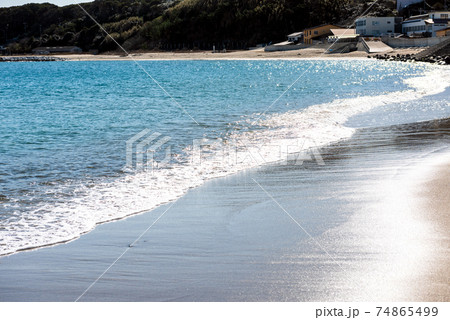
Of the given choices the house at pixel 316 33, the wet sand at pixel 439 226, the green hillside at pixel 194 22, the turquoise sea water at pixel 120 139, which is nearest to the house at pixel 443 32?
the house at pixel 316 33

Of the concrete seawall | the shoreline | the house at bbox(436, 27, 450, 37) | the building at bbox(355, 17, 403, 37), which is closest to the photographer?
the concrete seawall

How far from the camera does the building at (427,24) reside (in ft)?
262

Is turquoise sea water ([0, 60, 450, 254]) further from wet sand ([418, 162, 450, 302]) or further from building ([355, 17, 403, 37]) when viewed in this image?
building ([355, 17, 403, 37])

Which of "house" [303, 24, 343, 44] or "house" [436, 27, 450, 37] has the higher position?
"house" [303, 24, 343, 44]

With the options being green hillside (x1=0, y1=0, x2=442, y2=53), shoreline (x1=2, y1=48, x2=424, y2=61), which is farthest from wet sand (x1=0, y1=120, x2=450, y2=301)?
green hillside (x1=0, y1=0, x2=442, y2=53)

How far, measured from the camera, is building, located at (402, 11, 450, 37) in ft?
262

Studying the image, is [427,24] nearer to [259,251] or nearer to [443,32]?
[443,32]

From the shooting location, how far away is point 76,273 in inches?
196

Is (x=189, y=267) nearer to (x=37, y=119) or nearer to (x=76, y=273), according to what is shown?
(x=76, y=273)

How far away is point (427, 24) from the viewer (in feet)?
265

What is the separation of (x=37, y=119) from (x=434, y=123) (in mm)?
13787

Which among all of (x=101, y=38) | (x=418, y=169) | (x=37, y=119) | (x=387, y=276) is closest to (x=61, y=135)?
(x=37, y=119)

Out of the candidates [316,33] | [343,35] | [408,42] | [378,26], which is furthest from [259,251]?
[316,33]
